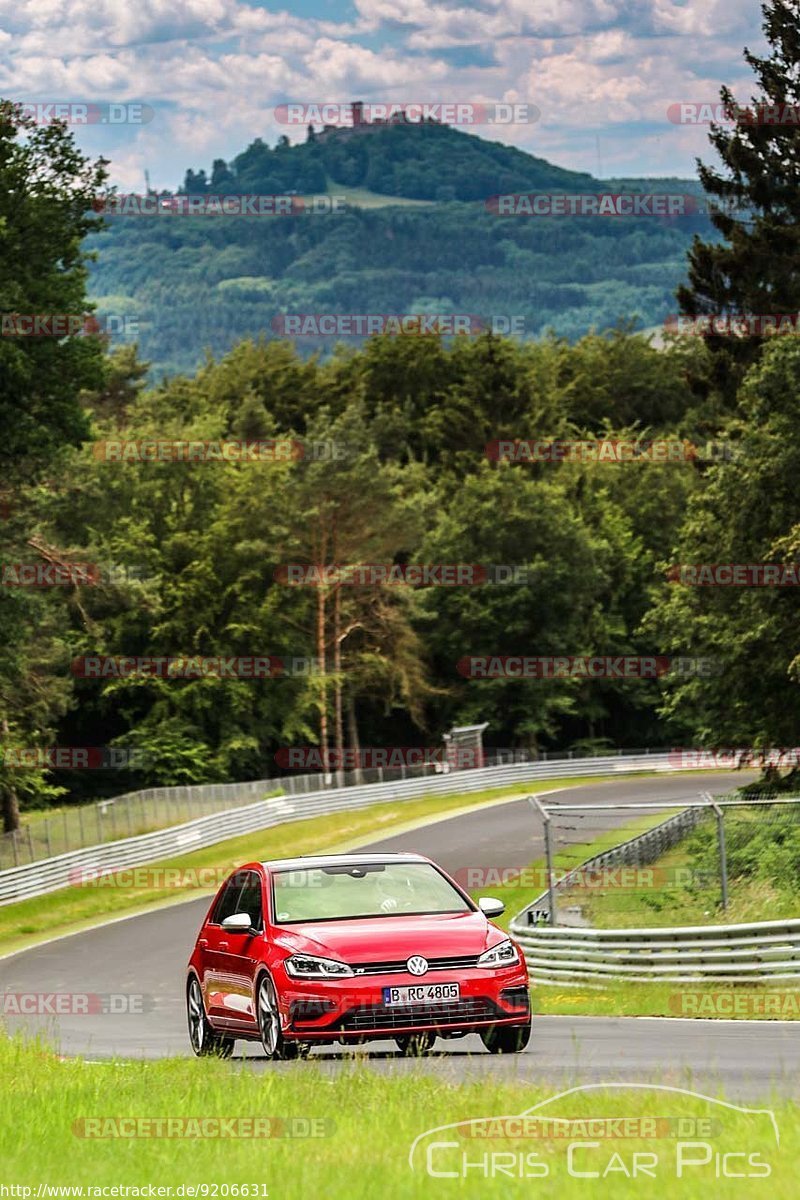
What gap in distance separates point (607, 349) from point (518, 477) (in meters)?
34.7

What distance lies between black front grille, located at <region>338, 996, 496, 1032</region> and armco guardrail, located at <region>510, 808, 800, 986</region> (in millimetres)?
7199

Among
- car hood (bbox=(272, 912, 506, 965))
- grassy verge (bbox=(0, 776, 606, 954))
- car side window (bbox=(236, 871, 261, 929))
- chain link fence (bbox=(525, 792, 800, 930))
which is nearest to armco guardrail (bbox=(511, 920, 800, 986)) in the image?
chain link fence (bbox=(525, 792, 800, 930))

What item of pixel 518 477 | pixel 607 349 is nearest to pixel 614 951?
pixel 518 477

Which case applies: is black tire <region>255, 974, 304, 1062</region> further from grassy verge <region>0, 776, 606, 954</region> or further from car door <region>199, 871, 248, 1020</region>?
grassy verge <region>0, 776, 606, 954</region>

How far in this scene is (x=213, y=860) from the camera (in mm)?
53938

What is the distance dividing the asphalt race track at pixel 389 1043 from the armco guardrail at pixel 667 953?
2.44 m

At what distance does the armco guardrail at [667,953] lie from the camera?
19891 millimetres

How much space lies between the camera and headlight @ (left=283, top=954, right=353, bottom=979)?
13148 mm

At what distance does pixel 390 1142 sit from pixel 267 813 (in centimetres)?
5338

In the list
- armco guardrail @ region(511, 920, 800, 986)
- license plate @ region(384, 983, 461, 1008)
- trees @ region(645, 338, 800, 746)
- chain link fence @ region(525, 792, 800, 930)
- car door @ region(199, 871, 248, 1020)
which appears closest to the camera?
license plate @ region(384, 983, 461, 1008)

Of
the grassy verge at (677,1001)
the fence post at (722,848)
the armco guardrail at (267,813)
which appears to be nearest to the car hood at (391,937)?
the grassy verge at (677,1001)

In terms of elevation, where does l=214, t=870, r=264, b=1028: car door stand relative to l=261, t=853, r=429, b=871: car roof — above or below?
below

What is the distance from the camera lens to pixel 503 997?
43.7ft

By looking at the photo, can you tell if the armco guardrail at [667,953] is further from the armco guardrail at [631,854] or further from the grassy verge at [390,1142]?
the grassy verge at [390,1142]
